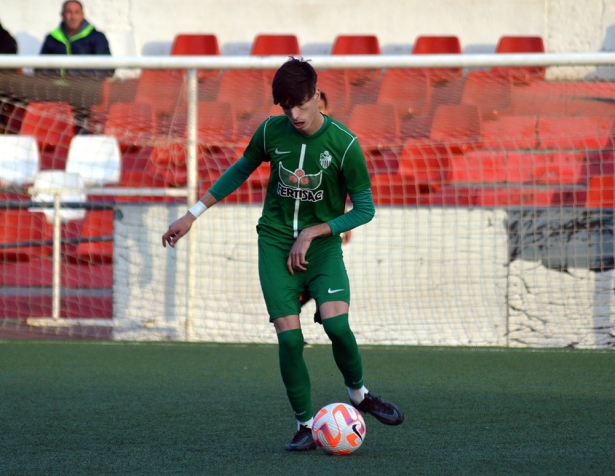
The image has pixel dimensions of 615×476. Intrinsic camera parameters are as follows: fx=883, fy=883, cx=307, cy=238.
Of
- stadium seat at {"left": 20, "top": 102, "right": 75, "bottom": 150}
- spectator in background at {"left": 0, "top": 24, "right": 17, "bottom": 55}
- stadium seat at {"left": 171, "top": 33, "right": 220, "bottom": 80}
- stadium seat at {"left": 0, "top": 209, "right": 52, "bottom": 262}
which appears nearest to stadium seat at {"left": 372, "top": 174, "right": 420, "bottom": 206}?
stadium seat at {"left": 20, "top": 102, "right": 75, "bottom": 150}

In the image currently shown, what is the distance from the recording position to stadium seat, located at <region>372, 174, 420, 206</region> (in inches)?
303

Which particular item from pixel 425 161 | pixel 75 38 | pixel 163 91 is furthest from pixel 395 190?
pixel 75 38

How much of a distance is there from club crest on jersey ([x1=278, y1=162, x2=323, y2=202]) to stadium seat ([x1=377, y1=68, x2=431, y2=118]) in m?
4.14

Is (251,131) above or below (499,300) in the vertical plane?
above

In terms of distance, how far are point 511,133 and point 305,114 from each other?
4629 mm

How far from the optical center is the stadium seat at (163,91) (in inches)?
305

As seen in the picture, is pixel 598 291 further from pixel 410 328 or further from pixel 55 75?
pixel 55 75

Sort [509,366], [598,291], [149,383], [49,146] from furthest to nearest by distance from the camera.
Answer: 1. [49,146]
2. [598,291]
3. [509,366]
4. [149,383]

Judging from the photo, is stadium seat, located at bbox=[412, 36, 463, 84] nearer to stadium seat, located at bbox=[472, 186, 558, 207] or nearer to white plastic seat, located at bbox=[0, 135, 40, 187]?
stadium seat, located at bbox=[472, 186, 558, 207]

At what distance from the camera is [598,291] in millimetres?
7137

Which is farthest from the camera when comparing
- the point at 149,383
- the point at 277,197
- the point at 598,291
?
the point at 598,291

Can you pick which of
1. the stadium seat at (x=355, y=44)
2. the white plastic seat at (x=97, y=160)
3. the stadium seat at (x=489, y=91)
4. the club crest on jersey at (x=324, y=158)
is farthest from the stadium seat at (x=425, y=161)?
the club crest on jersey at (x=324, y=158)

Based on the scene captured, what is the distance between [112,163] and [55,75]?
94 cm

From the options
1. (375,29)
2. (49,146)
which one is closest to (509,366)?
(49,146)
